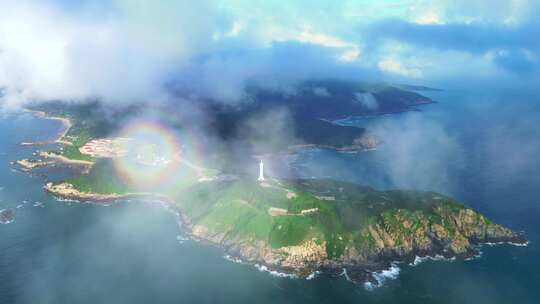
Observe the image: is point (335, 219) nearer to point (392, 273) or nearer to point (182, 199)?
point (392, 273)

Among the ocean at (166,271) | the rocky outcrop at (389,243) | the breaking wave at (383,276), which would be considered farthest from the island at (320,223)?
the ocean at (166,271)

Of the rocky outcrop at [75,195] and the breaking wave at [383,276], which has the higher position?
the breaking wave at [383,276]

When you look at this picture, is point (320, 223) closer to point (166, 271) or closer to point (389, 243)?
point (389, 243)

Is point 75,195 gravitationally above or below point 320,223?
below

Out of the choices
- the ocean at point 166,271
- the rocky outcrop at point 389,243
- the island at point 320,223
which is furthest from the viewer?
the island at point 320,223

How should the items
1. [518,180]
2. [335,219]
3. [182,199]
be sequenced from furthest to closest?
[518,180] < [182,199] < [335,219]

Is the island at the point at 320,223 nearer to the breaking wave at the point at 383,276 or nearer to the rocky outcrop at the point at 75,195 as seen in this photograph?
the rocky outcrop at the point at 75,195

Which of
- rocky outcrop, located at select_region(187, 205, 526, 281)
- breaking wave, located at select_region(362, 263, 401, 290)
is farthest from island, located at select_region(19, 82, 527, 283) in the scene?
breaking wave, located at select_region(362, 263, 401, 290)

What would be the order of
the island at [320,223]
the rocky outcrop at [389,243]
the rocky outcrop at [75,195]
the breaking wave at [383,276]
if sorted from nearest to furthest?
the breaking wave at [383,276], the rocky outcrop at [389,243], the island at [320,223], the rocky outcrop at [75,195]

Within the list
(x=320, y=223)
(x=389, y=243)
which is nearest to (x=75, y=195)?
(x=320, y=223)

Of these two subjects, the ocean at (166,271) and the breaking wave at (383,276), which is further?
the breaking wave at (383,276)

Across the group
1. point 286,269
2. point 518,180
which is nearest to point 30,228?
point 286,269
